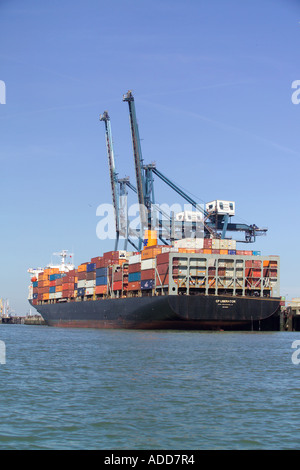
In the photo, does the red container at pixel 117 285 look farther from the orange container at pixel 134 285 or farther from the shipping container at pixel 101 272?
the shipping container at pixel 101 272

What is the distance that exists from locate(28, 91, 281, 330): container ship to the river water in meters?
32.1

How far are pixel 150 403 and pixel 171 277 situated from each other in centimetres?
4794

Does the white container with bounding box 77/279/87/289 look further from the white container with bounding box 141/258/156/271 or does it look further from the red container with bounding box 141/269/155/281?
the red container with bounding box 141/269/155/281

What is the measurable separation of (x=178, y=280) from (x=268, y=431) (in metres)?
52.1

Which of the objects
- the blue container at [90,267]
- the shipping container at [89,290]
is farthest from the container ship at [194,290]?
the blue container at [90,267]

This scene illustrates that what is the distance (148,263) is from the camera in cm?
7569

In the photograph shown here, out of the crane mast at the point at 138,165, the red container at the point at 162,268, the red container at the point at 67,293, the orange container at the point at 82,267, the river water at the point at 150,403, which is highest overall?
the crane mast at the point at 138,165

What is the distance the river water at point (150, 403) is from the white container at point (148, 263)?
39.3m

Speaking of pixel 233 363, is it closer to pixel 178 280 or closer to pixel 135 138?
pixel 178 280

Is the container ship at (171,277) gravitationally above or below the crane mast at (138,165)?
below

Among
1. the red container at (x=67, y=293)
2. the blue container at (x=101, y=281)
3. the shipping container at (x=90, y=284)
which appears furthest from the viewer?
the red container at (x=67, y=293)

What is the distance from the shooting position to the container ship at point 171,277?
67000 millimetres

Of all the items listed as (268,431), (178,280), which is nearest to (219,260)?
(178,280)

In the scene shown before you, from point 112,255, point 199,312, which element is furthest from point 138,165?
point 199,312
